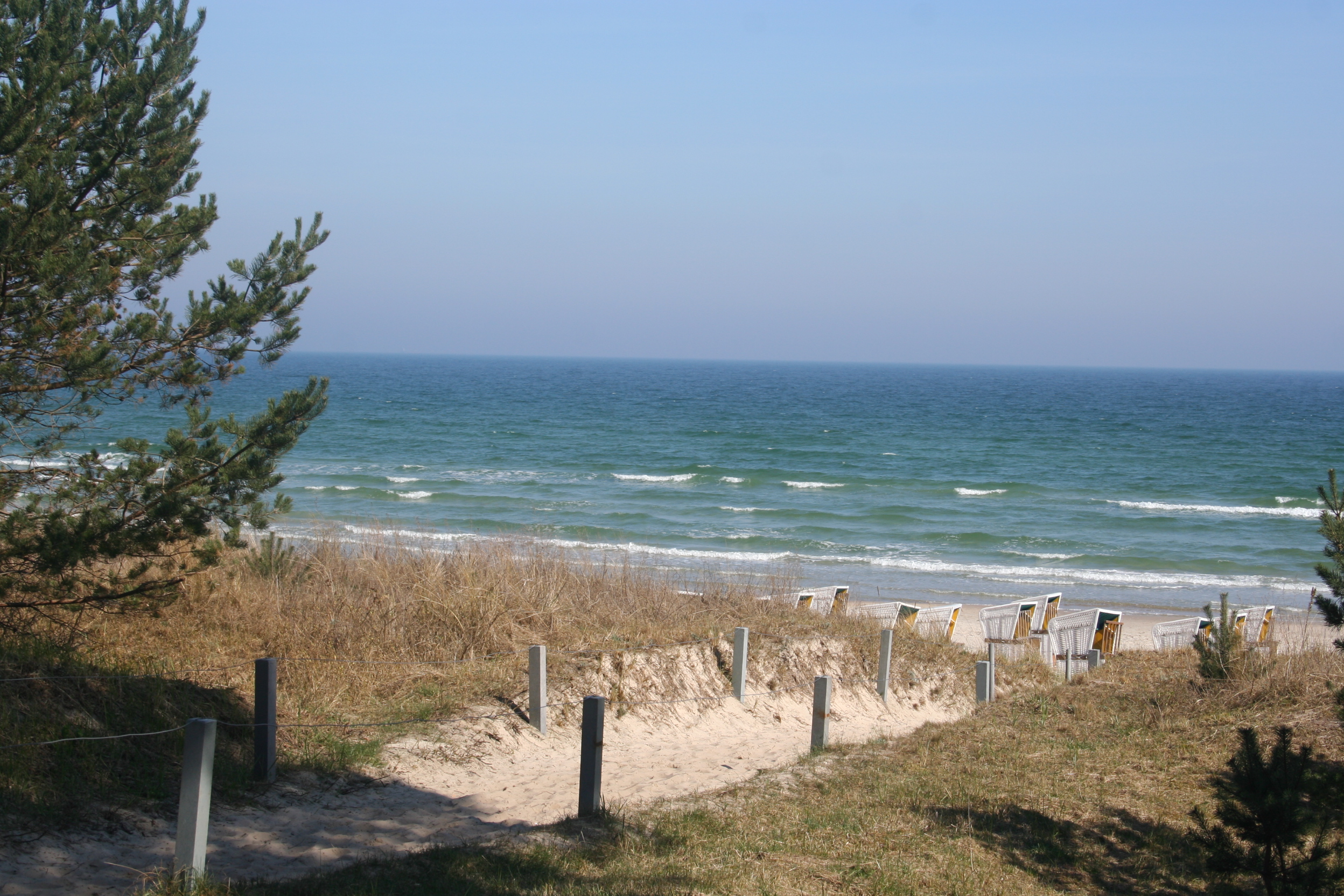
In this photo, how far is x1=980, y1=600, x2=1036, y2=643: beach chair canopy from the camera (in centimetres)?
1581

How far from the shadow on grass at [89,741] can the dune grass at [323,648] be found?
1cm

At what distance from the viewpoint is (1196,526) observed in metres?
33.1

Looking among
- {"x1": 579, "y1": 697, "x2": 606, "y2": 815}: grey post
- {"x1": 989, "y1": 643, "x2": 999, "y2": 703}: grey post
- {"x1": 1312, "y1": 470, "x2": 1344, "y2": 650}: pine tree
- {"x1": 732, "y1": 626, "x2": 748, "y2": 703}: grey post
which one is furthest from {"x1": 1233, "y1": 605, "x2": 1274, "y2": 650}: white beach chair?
{"x1": 579, "y1": 697, "x2": 606, "y2": 815}: grey post

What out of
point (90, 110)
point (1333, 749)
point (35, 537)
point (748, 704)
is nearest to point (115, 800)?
point (35, 537)

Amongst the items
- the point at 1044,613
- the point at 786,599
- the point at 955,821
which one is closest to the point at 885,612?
the point at 786,599

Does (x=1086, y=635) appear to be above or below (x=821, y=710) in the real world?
below

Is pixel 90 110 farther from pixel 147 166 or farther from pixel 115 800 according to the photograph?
pixel 115 800

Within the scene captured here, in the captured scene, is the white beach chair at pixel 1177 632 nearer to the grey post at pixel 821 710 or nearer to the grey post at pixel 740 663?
the grey post at pixel 740 663

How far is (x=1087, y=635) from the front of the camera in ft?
50.7

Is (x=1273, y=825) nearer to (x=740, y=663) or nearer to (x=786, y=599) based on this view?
(x=740, y=663)

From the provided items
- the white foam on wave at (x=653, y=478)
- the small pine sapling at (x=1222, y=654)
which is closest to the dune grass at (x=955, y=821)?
the small pine sapling at (x=1222, y=654)

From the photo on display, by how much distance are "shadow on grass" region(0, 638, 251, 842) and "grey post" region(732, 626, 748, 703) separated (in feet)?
15.7

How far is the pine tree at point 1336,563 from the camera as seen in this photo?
5.53 m

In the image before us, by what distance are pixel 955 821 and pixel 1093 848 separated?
79 cm
